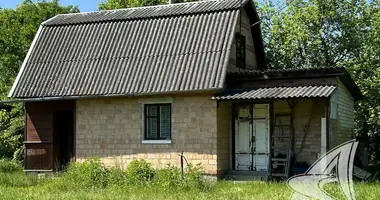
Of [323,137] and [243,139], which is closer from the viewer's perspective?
[323,137]

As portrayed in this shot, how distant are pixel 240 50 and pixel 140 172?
6768mm

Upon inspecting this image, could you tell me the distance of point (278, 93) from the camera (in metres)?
17.4

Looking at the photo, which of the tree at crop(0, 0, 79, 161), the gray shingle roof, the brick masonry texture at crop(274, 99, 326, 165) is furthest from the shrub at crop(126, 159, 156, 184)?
the tree at crop(0, 0, 79, 161)

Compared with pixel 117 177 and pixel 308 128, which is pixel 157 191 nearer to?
pixel 117 177

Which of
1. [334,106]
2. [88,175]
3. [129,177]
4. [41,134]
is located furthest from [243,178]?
[41,134]

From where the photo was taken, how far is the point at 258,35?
23.6 metres

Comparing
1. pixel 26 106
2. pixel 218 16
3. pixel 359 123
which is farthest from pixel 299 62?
pixel 26 106

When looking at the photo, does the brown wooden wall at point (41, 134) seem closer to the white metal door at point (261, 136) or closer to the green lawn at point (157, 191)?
the green lawn at point (157, 191)

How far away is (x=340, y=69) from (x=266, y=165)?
13.4 feet

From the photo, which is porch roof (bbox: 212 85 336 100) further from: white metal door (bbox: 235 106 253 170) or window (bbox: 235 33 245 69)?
window (bbox: 235 33 245 69)

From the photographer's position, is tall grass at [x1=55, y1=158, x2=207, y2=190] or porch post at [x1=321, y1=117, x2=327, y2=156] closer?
tall grass at [x1=55, y1=158, x2=207, y2=190]

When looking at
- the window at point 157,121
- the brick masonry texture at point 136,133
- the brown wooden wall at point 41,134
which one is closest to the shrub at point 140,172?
the brick masonry texture at point 136,133

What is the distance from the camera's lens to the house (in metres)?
18.4

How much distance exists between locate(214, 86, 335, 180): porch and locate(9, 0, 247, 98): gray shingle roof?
185cm
